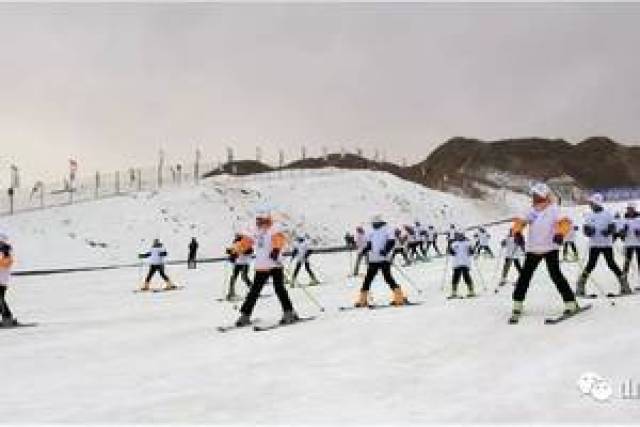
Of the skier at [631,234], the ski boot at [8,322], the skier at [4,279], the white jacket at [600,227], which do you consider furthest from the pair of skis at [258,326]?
the skier at [631,234]

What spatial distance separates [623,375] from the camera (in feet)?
31.7

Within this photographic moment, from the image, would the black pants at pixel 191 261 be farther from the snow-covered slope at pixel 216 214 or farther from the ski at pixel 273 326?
the ski at pixel 273 326

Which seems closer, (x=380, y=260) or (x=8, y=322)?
(x=380, y=260)

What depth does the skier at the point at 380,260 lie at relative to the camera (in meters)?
17.9

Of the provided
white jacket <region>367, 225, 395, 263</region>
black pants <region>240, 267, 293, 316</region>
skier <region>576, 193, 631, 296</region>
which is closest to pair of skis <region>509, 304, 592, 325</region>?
skier <region>576, 193, 631, 296</region>

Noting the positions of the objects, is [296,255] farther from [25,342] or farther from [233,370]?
[233,370]

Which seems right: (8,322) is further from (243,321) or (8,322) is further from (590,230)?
(590,230)

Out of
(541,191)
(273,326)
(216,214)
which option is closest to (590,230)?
(541,191)

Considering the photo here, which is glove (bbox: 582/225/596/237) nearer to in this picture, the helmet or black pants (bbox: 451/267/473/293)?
black pants (bbox: 451/267/473/293)

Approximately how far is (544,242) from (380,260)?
470cm

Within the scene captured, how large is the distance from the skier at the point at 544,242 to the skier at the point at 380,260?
402 centimetres

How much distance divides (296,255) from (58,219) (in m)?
40.3

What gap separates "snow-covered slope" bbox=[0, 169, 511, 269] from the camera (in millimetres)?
62938

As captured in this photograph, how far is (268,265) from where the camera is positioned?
51.3 feet
